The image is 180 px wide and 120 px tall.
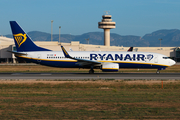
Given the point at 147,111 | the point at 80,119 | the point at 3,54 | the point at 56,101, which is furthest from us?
the point at 3,54

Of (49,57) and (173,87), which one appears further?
(49,57)

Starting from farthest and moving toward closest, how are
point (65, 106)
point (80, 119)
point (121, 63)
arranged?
point (121, 63) → point (65, 106) → point (80, 119)

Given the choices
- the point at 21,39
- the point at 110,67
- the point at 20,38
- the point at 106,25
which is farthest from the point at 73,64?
the point at 106,25

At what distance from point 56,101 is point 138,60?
87.7 ft

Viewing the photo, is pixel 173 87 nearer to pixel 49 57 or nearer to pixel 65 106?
pixel 65 106

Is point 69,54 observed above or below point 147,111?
above

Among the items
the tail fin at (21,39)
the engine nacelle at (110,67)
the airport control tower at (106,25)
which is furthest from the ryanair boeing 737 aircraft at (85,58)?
the airport control tower at (106,25)

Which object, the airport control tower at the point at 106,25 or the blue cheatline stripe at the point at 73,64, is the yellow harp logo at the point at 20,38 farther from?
the airport control tower at the point at 106,25

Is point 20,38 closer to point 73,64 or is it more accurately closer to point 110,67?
point 73,64

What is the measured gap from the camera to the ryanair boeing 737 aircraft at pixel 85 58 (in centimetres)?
4278

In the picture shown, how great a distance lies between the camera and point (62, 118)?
13.7m

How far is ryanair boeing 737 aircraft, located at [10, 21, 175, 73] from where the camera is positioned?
140 ft

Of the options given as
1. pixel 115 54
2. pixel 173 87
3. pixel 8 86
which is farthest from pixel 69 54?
pixel 173 87

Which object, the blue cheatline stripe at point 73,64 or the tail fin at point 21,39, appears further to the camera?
A: the tail fin at point 21,39
